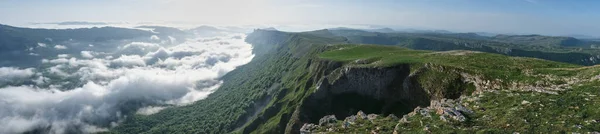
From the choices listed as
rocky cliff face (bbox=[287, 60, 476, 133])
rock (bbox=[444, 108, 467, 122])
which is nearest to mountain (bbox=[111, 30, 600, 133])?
rock (bbox=[444, 108, 467, 122])

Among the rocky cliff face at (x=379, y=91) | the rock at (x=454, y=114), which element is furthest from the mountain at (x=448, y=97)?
the rocky cliff face at (x=379, y=91)

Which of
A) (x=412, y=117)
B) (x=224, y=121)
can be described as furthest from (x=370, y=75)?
(x=224, y=121)

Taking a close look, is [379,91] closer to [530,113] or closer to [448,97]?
[448,97]

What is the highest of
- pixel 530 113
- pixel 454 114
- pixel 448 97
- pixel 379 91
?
pixel 530 113

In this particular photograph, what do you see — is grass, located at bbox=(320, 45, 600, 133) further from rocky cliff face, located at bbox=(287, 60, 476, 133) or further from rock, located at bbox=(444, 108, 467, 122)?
rocky cliff face, located at bbox=(287, 60, 476, 133)

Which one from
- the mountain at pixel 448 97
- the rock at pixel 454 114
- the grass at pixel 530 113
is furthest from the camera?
the rock at pixel 454 114

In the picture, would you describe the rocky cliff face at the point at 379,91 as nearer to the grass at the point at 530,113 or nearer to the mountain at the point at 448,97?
the mountain at the point at 448,97

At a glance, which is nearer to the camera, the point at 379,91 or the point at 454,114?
the point at 454,114

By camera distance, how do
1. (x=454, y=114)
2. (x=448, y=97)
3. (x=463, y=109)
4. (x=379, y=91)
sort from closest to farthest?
(x=454, y=114), (x=463, y=109), (x=448, y=97), (x=379, y=91)

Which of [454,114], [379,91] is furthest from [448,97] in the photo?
[454,114]

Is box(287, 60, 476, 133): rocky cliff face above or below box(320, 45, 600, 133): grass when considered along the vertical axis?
below

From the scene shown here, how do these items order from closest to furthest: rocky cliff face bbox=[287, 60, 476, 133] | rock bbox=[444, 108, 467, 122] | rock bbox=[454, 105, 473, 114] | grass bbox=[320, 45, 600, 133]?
grass bbox=[320, 45, 600, 133] < rock bbox=[444, 108, 467, 122] < rock bbox=[454, 105, 473, 114] < rocky cliff face bbox=[287, 60, 476, 133]
